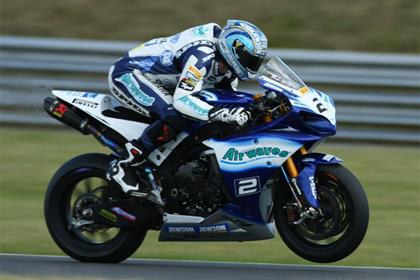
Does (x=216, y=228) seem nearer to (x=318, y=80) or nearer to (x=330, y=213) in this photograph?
(x=330, y=213)

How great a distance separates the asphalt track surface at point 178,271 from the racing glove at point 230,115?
3.27ft

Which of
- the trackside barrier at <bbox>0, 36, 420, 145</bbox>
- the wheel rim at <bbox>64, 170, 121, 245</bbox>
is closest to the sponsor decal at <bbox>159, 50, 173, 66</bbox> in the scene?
the wheel rim at <bbox>64, 170, 121, 245</bbox>

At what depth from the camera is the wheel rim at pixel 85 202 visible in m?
7.67

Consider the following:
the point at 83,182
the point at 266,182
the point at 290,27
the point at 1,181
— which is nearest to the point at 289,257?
the point at 266,182

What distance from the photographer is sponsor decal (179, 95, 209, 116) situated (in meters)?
7.09

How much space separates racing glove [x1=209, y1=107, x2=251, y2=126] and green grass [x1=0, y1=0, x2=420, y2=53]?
719 cm

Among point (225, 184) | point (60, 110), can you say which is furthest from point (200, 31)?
point (60, 110)

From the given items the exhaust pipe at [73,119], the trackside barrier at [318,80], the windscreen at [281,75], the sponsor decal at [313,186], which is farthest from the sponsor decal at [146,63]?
the trackside barrier at [318,80]

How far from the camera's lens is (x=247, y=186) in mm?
7246

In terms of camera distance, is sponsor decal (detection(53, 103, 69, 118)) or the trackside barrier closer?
sponsor decal (detection(53, 103, 69, 118))

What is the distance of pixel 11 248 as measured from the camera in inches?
323

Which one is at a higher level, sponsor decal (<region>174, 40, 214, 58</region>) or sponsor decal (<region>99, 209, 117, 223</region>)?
sponsor decal (<region>174, 40, 214, 58</region>)

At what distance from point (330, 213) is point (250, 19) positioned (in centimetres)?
799

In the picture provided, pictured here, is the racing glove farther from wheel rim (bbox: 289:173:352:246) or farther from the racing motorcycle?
wheel rim (bbox: 289:173:352:246)
